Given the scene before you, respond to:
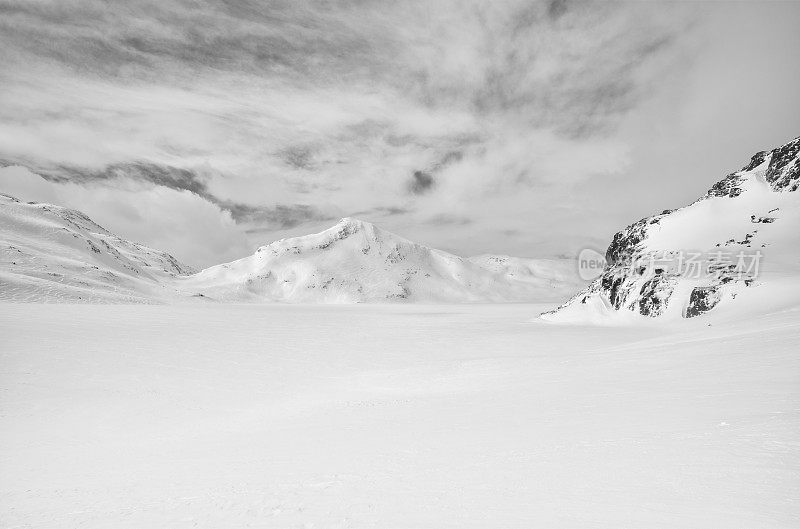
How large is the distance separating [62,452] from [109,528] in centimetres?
718

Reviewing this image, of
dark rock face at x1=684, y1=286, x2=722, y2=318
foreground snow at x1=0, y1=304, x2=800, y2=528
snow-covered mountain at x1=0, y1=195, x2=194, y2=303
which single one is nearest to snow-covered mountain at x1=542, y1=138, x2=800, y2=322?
dark rock face at x1=684, y1=286, x2=722, y2=318

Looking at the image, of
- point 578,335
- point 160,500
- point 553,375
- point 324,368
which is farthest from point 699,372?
point 578,335

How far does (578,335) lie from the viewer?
3297cm

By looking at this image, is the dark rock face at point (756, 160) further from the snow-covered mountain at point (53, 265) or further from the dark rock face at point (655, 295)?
the snow-covered mountain at point (53, 265)

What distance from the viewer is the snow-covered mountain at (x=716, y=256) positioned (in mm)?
32750

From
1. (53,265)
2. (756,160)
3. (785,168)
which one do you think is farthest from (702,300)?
(53,265)

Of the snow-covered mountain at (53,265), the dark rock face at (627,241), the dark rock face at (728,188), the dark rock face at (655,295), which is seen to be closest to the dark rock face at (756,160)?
the dark rock face at (728,188)

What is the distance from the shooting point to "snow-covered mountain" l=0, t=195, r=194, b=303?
7100cm

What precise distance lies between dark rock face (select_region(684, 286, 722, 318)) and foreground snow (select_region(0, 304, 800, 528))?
20.4m

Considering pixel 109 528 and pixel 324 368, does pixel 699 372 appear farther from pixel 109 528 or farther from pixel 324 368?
pixel 324 368

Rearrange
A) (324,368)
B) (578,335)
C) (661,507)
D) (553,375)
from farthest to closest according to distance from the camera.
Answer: (578,335)
(324,368)
(553,375)
(661,507)

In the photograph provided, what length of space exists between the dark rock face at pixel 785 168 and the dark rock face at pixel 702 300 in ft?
77.1

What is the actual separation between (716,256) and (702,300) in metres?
7.66

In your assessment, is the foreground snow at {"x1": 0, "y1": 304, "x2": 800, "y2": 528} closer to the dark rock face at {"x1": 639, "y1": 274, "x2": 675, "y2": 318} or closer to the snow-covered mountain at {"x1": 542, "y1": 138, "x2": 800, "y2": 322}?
the snow-covered mountain at {"x1": 542, "y1": 138, "x2": 800, "y2": 322}
